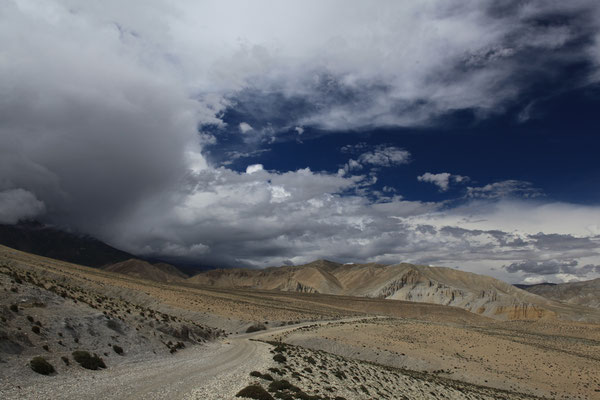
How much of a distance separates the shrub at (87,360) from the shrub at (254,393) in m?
8.76

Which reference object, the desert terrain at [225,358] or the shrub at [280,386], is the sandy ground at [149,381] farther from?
the shrub at [280,386]

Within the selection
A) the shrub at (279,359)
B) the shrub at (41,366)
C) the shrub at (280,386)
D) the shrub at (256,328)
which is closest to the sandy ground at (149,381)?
the shrub at (41,366)

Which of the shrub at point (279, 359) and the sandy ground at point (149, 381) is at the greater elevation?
the sandy ground at point (149, 381)

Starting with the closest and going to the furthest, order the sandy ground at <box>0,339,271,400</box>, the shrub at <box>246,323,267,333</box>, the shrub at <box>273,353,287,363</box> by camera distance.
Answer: the sandy ground at <box>0,339,271,400</box>, the shrub at <box>273,353,287,363</box>, the shrub at <box>246,323,267,333</box>

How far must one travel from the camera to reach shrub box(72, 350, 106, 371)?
20.1 meters

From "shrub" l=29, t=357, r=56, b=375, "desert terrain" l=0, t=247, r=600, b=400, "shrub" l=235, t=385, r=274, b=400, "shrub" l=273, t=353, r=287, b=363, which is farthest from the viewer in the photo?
"shrub" l=273, t=353, r=287, b=363

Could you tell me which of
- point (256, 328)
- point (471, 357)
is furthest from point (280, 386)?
point (471, 357)

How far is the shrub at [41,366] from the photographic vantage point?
17448 mm

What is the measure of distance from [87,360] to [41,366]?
2.94m

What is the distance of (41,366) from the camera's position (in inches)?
695

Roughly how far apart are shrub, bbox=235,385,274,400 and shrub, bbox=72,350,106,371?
8757mm

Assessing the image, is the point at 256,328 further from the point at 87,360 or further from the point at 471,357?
the point at 87,360

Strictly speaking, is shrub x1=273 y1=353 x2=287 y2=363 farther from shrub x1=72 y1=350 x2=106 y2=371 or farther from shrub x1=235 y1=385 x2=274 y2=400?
shrub x1=72 y1=350 x2=106 y2=371

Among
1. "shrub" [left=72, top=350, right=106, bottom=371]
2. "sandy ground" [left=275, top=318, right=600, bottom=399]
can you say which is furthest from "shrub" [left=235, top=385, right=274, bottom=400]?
"sandy ground" [left=275, top=318, right=600, bottom=399]
